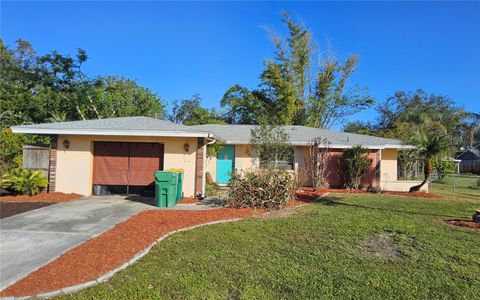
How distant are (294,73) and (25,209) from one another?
2816 cm

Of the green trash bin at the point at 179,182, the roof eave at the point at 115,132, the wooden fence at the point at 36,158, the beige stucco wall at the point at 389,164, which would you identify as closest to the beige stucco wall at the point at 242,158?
the roof eave at the point at 115,132

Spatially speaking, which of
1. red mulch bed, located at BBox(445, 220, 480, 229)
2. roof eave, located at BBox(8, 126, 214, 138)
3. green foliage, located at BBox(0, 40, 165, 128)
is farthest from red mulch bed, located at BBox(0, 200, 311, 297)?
green foliage, located at BBox(0, 40, 165, 128)

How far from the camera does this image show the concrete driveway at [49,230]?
5191 millimetres

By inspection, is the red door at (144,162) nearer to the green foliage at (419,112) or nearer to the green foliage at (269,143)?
the green foliage at (269,143)

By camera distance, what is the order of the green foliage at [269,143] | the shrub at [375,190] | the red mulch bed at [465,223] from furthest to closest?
the shrub at [375,190] → the green foliage at [269,143] → the red mulch bed at [465,223]

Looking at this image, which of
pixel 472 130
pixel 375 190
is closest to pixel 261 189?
pixel 375 190

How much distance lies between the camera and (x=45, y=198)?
37.4 feet

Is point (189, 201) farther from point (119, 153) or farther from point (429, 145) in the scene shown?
point (429, 145)

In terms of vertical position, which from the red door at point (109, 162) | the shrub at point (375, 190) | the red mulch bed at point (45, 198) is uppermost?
the red door at point (109, 162)

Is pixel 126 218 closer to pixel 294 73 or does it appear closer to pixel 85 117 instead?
pixel 85 117

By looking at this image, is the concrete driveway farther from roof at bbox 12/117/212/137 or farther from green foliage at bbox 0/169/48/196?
roof at bbox 12/117/212/137

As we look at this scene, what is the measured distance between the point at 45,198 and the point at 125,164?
2.88 meters

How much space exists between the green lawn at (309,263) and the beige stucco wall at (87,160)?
4580mm

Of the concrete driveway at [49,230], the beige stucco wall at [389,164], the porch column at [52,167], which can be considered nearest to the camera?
the concrete driveway at [49,230]
